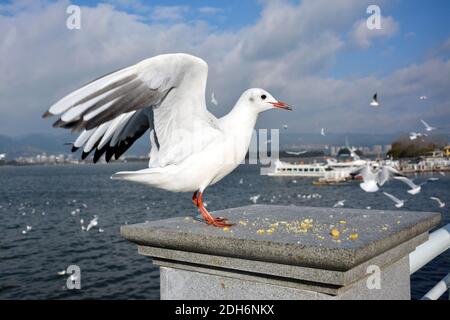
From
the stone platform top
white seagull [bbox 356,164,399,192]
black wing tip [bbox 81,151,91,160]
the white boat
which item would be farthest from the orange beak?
the white boat

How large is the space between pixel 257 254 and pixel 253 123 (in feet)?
4.79

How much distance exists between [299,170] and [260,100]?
3385 inches

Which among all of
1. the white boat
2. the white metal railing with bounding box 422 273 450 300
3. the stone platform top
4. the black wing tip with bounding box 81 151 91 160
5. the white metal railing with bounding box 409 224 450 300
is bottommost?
the white boat

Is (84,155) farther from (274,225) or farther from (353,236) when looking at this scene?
(353,236)

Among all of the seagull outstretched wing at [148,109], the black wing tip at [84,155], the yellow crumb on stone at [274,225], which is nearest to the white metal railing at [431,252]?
the yellow crumb on stone at [274,225]

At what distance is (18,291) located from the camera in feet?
47.5

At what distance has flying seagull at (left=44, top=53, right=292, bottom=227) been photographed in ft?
9.41

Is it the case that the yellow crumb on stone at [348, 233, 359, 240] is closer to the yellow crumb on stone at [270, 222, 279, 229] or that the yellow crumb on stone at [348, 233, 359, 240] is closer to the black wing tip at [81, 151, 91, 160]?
the yellow crumb on stone at [270, 222, 279, 229]

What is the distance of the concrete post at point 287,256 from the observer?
2357 millimetres

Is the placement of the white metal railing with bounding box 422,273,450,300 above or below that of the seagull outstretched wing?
below

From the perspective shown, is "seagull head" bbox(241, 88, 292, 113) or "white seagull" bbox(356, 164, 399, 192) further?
"white seagull" bbox(356, 164, 399, 192)

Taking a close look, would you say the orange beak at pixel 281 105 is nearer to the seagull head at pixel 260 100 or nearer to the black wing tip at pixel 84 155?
the seagull head at pixel 260 100
